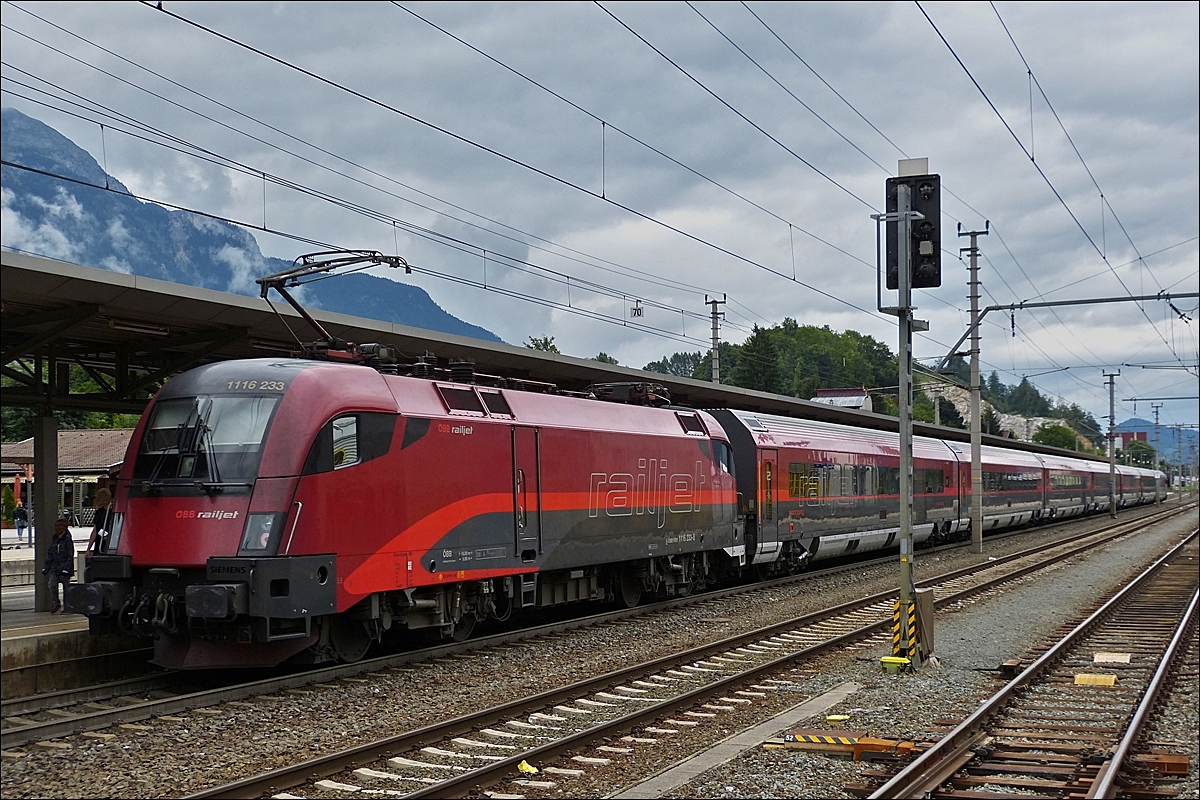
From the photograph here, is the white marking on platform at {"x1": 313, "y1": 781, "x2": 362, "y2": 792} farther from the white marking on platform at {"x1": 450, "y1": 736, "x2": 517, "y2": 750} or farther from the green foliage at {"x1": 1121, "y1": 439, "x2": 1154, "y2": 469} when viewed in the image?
the green foliage at {"x1": 1121, "y1": 439, "x2": 1154, "y2": 469}

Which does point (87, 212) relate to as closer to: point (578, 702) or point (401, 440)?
point (401, 440)

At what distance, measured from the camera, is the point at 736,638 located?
14.9 m

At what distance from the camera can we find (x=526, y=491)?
14.9 metres

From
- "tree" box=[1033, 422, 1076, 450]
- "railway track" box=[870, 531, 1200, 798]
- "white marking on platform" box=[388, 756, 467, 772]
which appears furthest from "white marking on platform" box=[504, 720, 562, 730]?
"tree" box=[1033, 422, 1076, 450]

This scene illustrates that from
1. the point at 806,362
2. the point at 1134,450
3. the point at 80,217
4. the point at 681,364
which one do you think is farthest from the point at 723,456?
the point at 1134,450

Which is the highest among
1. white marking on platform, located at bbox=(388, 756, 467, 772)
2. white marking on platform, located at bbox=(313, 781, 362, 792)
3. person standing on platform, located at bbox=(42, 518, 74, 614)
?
person standing on platform, located at bbox=(42, 518, 74, 614)

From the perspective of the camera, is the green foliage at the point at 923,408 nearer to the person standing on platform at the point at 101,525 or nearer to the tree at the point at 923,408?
the tree at the point at 923,408

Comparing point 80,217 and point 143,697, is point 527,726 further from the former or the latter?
point 80,217

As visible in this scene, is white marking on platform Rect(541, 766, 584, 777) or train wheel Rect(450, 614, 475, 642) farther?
train wheel Rect(450, 614, 475, 642)

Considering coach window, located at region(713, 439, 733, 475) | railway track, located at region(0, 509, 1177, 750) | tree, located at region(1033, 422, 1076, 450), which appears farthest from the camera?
tree, located at region(1033, 422, 1076, 450)

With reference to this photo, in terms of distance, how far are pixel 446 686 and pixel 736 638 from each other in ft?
15.0

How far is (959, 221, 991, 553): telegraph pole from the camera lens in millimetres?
32438

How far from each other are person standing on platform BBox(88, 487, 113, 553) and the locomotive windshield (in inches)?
29.0

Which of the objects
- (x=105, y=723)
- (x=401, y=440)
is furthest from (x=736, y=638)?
(x=105, y=723)
